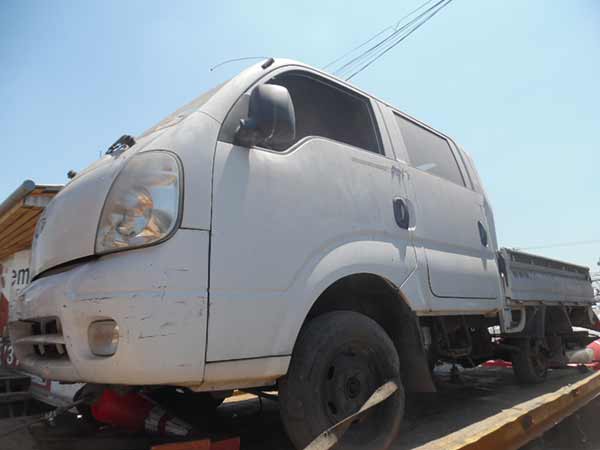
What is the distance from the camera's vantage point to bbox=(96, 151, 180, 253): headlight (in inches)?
67.8

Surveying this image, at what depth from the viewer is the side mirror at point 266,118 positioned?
6.40 feet

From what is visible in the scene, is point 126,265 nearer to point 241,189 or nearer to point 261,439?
point 241,189

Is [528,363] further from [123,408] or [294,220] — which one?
[123,408]

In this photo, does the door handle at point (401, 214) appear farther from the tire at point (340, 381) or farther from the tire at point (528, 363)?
the tire at point (528, 363)

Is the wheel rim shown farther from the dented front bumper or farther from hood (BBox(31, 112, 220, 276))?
hood (BBox(31, 112, 220, 276))

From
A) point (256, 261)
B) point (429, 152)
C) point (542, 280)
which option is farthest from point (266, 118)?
point (542, 280)

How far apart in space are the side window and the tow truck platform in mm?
1856

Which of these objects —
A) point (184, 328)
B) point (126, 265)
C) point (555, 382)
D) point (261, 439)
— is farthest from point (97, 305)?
point (555, 382)

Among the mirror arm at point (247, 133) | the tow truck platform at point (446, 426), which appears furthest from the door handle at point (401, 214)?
the tow truck platform at point (446, 426)

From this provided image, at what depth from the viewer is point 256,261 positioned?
1.88 meters

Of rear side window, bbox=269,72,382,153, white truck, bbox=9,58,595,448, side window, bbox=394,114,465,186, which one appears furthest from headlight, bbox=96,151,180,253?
side window, bbox=394,114,465,186

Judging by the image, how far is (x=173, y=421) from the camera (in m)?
2.31

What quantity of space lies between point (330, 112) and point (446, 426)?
7.40ft

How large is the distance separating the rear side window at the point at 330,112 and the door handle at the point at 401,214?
40cm
